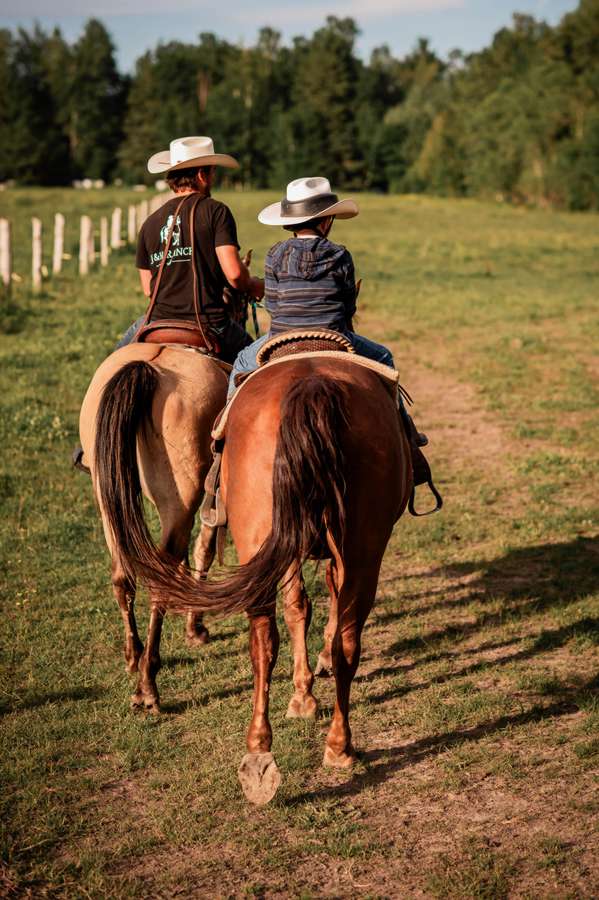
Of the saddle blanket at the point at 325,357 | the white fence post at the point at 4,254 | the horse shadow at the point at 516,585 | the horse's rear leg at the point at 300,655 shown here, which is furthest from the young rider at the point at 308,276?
the white fence post at the point at 4,254

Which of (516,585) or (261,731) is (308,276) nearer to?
(261,731)

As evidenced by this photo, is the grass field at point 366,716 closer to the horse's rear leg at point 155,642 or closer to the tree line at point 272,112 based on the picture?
the horse's rear leg at point 155,642

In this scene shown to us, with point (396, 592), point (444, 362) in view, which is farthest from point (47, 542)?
point (444, 362)

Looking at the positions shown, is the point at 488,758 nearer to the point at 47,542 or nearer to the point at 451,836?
the point at 451,836

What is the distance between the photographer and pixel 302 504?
4285 mm

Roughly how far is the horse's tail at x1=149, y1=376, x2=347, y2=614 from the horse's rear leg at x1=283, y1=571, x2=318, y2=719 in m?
0.94

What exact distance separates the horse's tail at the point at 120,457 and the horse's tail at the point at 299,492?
93cm

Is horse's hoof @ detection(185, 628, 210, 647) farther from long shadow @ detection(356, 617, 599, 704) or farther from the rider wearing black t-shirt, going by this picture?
the rider wearing black t-shirt

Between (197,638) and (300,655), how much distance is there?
119 cm

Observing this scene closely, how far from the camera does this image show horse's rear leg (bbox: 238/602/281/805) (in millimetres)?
4242

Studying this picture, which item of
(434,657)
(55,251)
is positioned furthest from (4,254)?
(434,657)

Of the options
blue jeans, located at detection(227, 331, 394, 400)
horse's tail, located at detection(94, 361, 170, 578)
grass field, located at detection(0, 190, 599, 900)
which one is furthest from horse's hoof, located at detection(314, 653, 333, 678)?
blue jeans, located at detection(227, 331, 394, 400)

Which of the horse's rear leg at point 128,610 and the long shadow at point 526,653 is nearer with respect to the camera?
the horse's rear leg at point 128,610

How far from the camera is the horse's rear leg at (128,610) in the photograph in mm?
5582
